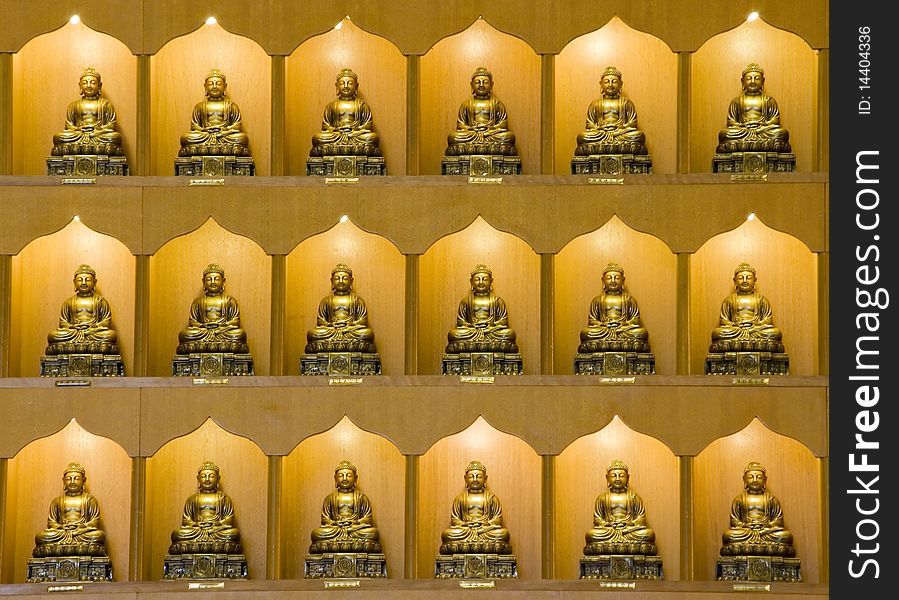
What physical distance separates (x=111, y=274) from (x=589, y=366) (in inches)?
97.0

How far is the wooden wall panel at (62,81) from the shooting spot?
7336 millimetres

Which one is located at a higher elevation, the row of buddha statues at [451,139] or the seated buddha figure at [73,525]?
the row of buddha statues at [451,139]

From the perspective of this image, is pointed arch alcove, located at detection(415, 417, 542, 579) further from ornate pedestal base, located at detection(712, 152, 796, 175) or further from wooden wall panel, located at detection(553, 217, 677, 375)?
ornate pedestal base, located at detection(712, 152, 796, 175)

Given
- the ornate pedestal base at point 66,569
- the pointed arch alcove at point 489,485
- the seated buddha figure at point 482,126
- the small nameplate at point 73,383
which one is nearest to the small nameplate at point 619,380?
the pointed arch alcove at point 489,485

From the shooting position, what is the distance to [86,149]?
23.4 feet

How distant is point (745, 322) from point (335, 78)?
245 cm

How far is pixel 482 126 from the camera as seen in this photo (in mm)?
7211

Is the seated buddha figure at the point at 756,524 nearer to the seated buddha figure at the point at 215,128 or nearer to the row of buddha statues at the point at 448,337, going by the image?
the row of buddha statues at the point at 448,337

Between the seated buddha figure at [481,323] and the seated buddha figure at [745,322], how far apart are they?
3.37 feet

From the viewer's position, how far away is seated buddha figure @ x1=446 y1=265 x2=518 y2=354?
277 inches

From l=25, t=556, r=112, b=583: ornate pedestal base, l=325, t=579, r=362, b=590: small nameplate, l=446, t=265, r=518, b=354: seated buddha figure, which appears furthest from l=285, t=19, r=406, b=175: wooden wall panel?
l=25, t=556, r=112, b=583: ornate pedestal base

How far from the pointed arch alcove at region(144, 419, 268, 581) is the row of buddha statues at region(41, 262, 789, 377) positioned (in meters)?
0.44

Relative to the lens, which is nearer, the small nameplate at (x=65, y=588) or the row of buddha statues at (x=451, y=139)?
the small nameplate at (x=65, y=588)

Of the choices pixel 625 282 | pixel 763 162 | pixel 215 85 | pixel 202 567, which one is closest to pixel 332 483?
pixel 202 567
